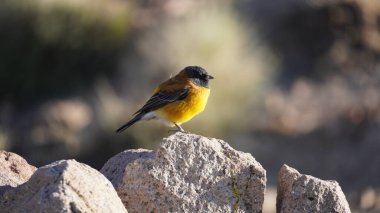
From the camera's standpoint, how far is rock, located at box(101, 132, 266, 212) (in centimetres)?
466

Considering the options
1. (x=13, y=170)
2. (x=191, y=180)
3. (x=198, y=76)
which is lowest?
(x=13, y=170)

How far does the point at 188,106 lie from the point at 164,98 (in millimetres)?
391

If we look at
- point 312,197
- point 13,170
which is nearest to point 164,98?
point 13,170

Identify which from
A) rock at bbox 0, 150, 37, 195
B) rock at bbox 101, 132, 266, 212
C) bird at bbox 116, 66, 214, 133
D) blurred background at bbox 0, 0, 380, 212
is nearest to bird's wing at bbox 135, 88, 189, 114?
bird at bbox 116, 66, 214, 133

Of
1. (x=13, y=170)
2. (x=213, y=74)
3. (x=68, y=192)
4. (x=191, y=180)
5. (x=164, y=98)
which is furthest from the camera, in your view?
(x=213, y=74)

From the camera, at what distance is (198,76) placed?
8.46 meters

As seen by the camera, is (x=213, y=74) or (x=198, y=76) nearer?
(x=198, y=76)

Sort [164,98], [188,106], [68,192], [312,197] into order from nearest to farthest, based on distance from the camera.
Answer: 1. [68,192]
2. [312,197]
3. [188,106]
4. [164,98]

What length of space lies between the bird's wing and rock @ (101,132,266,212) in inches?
128

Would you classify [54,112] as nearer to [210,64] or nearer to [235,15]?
[210,64]

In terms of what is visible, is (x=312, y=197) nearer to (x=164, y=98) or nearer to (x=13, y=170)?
(x=13, y=170)

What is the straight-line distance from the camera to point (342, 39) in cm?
1839

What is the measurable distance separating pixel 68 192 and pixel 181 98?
410 cm

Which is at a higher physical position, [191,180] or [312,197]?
[312,197]
